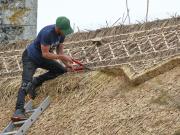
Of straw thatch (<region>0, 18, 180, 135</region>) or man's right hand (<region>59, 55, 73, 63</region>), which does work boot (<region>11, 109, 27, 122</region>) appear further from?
man's right hand (<region>59, 55, 73, 63</region>)

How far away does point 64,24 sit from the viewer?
7289 mm

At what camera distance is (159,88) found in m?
6.68

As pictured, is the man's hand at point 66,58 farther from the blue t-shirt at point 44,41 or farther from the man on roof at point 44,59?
the blue t-shirt at point 44,41

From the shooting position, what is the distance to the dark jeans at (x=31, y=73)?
25.0ft

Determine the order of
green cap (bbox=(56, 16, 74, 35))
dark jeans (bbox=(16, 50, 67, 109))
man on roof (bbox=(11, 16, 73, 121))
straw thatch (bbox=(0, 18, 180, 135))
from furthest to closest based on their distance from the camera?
dark jeans (bbox=(16, 50, 67, 109))
man on roof (bbox=(11, 16, 73, 121))
green cap (bbox=(56, 16, 74, 35))
straw thatch (bbox=(0, 18, 180, 135))

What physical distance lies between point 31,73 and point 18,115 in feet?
1.87

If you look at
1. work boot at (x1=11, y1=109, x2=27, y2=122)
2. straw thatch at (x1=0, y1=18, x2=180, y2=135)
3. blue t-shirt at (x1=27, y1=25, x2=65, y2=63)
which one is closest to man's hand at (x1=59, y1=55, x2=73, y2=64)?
blue t-shirt at (x1=27, y1=25, x2=65, y2=63)

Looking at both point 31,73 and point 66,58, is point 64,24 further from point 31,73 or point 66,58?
point 31,73

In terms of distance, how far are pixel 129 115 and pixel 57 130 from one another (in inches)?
37.4

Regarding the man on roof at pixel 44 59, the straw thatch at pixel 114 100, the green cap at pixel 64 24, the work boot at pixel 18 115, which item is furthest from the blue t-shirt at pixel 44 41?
the work boot at pixel 18 115

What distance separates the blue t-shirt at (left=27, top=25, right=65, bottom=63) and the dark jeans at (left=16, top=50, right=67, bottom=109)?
74mm

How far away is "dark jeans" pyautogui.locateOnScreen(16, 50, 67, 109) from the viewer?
7.62m

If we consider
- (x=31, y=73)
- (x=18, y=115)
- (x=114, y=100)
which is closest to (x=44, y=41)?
(x=31, y=73)

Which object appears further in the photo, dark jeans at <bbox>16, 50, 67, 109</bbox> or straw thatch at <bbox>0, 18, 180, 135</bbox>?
dark jeans at <bbox>16, 50, 67, 109</bbox>
